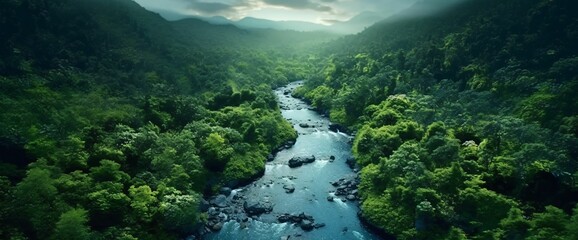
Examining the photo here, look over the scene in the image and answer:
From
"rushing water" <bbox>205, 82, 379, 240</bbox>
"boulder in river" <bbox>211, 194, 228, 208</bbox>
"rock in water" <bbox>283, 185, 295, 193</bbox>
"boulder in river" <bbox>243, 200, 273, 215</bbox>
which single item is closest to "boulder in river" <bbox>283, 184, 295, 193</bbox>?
"rock in water" <bbox>283, 185, 295, 193</bbox>

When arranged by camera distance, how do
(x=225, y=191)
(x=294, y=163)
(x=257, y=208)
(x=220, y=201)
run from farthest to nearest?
(x=294, y=163), (x=225, y=191), (x=220, y=201), (x=257, y=208)

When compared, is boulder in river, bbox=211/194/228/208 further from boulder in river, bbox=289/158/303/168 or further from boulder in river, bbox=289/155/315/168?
boulder in river, bbox=289/155/315/168

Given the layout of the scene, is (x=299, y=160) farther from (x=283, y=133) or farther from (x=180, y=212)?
(x=180, y=212)

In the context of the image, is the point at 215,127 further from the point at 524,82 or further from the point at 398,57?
the point at 398,57

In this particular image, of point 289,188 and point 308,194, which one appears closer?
point 308,194

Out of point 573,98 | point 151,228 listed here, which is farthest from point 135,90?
point 573,98

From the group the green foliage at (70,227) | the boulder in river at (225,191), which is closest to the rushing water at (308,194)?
the boulder in river at (225,191)

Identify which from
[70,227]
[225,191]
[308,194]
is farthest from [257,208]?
[70,227]
